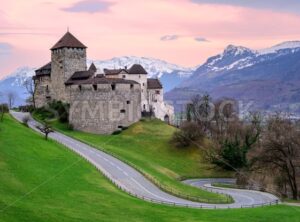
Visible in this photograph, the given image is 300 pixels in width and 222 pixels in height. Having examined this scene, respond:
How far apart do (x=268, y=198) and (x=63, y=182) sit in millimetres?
25230

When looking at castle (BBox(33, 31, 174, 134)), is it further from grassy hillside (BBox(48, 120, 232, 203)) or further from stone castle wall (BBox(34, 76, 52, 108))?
grassy hillside (BBox(48, 120, 232, 203))

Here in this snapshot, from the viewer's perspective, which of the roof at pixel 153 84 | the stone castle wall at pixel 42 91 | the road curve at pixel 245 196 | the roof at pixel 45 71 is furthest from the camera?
the roof at pixel 45 71

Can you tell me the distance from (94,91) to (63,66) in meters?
16.7

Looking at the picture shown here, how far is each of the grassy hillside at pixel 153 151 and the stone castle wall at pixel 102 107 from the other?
231 cm

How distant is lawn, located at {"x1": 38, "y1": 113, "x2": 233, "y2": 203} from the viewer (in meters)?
86.1

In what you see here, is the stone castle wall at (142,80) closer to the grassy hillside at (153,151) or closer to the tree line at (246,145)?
A: the grassy hillside at (153,151)

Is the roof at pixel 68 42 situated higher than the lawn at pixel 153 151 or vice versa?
the roof at pixel 68 42

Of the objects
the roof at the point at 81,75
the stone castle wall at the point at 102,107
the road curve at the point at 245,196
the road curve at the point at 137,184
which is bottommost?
the road curve at the point at 245,196

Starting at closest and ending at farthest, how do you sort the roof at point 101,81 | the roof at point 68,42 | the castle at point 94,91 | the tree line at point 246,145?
the tree line at point 246,145, the roof at point 101,81, the castle at point 94,91, the roof at point 68,42

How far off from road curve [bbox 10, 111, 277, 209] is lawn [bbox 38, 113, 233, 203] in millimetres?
2733

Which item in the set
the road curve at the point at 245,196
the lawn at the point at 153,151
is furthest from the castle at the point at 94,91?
the road curve at the point at 245,196

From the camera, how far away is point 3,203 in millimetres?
43281

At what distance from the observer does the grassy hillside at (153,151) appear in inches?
3413

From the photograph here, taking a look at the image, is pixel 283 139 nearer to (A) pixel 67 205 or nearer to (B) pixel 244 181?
(B) pixel 244 181
